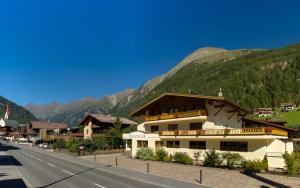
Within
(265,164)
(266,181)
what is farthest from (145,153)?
(266,181)

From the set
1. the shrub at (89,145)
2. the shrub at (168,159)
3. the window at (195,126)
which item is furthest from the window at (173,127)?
the shrub at (89,145)

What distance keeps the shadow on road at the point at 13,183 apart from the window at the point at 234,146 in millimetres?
24741

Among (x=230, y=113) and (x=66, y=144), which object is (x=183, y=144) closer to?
(x=230, y=113)

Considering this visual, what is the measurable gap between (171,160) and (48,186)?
2743cm

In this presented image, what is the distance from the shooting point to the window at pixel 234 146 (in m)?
41.9

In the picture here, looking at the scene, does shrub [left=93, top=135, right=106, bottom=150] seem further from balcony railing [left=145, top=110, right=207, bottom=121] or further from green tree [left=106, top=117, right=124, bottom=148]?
balcony railing [left=145, top=110, right=207, bottom=121]

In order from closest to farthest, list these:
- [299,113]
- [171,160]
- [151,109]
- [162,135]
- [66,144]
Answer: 1. [171,160]
2. [162,135]
3. [151,109]
4. [66,144]
5. [299,113]

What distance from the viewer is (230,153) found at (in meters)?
40.8

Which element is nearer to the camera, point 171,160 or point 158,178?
point 158,178

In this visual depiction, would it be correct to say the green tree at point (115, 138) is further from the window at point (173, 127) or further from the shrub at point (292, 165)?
the shrub at point (292, 165)

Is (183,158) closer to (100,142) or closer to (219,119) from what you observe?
(219,119)

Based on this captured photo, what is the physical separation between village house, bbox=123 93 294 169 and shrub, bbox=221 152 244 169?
1.14 meters

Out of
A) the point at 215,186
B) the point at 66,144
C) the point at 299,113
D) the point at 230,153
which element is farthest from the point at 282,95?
the point at 215,186

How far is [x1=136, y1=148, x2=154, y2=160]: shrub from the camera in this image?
2143 inches
